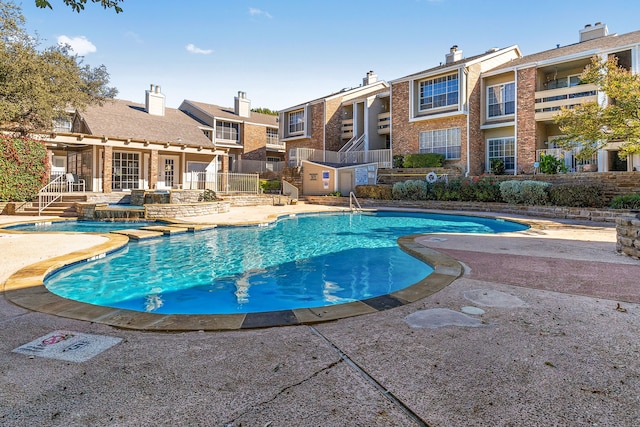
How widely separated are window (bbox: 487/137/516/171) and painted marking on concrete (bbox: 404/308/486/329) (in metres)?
20.6

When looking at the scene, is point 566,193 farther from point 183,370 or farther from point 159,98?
point 159,98

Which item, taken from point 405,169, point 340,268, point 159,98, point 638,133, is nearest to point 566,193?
point 638,133

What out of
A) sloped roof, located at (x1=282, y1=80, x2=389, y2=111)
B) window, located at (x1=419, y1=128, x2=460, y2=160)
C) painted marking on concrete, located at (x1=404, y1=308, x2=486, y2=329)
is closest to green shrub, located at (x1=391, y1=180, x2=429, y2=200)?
window, located at (x1=419, y1=128, x2=460, y2=160)

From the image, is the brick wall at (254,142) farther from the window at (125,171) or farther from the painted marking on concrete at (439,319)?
the painted marking on concrete at (439,319)

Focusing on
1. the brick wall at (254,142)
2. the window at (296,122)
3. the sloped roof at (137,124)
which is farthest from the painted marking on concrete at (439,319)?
the brick wall at (254,142)

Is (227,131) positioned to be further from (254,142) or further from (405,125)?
(405,125)

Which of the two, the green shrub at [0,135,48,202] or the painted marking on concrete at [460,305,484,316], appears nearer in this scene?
the painted marking on concrete at [460,305,484,316]

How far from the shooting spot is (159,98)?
27.2 metres

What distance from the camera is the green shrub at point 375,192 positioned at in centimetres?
2198

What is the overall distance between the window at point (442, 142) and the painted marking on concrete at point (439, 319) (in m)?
21.0

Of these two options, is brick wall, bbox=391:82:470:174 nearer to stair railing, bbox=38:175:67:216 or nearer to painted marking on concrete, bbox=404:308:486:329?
stair railing, bbox=38:175:67:216

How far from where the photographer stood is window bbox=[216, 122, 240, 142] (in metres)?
31.7

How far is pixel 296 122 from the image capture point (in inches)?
1264

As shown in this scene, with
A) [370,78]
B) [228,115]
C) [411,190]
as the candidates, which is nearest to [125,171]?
[228,115]
